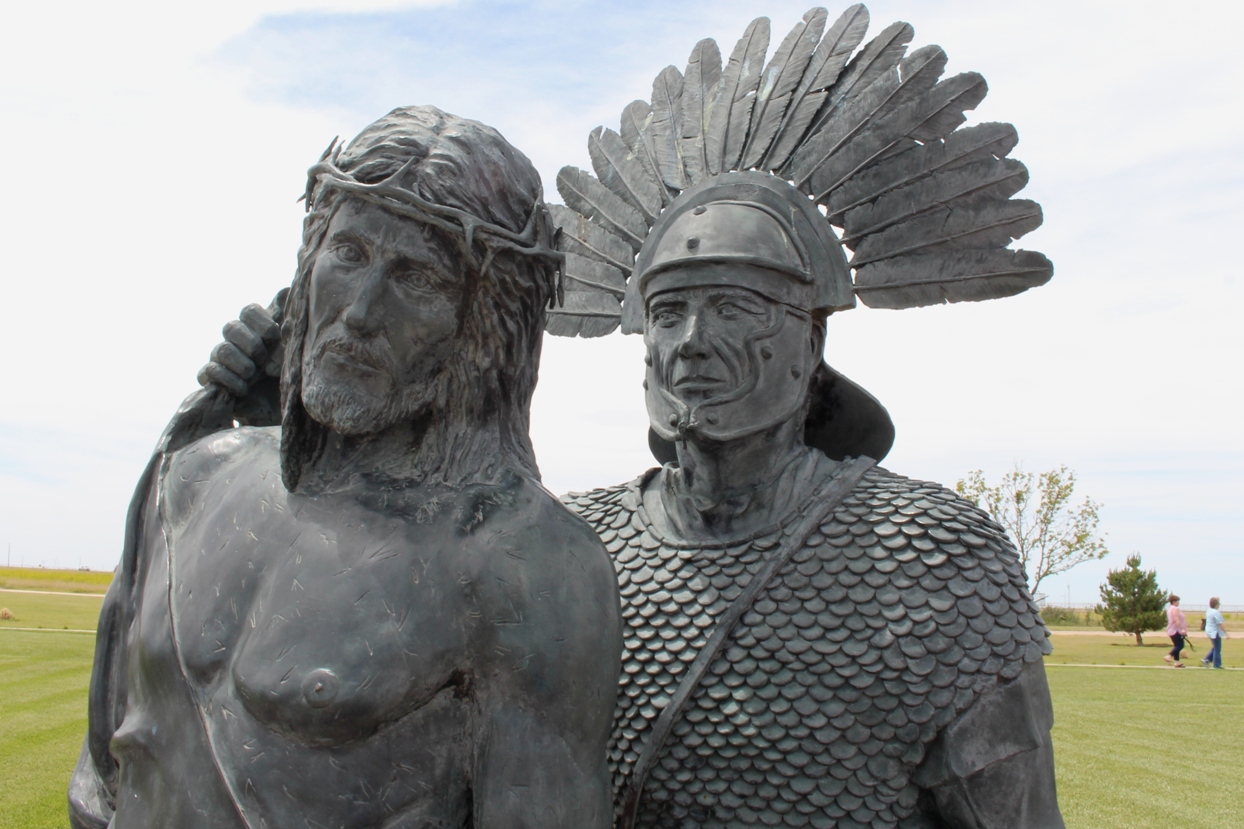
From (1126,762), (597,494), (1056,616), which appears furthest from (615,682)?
(1056,616)

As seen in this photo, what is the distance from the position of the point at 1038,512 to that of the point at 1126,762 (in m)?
15.9

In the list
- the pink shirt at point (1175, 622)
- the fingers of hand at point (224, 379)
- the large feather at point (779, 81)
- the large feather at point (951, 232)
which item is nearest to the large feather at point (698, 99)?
the large feather at point (779, 81)

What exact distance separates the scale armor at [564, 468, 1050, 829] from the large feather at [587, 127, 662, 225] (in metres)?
1.02

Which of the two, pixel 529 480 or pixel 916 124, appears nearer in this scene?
pixel 529 480

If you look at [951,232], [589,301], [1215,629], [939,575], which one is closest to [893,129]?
[951,232]

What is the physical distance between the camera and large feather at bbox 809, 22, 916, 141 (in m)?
2.95

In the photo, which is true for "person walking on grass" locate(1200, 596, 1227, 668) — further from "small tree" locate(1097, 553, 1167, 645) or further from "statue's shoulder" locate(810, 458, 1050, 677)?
"statue's shoulder" locate(810, 458, 1050, 677)

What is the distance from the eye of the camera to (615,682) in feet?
5.27

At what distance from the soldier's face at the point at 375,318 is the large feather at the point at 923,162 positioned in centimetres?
155

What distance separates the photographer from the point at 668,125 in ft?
10.3

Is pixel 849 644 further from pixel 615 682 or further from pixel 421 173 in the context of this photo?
pixel 421 173

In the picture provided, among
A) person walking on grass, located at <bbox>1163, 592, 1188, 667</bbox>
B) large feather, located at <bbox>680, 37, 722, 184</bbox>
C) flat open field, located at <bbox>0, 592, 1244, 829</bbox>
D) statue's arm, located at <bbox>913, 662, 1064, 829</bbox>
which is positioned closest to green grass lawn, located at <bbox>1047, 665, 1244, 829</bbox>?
flat open field, located at <bbox>0, 592, 1244, 829</bbox>

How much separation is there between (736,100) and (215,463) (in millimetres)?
1834

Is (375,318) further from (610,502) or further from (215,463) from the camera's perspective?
(610,502)
